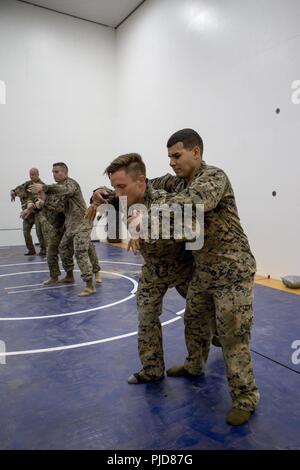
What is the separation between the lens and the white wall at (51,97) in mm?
8359

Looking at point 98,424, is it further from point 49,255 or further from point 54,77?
point 54,77

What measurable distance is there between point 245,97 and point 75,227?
3.19 meters

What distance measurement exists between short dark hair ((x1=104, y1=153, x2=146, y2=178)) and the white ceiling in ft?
25.9

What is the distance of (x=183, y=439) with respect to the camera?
1.72 m

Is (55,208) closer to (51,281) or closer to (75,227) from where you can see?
(75,227)

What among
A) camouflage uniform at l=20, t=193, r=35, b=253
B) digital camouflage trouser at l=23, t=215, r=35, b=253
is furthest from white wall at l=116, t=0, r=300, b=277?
digital camouflage trouser at l=23, t=215, r=35, b=253

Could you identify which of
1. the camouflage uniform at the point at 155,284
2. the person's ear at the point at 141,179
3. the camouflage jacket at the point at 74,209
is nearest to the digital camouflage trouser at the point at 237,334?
the camouflage uniform at the point at 155,284

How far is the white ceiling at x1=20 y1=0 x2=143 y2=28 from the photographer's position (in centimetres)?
830

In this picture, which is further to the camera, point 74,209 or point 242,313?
point 74,209

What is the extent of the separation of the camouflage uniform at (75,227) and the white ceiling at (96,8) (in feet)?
19.9

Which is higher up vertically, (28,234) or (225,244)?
(225,244)

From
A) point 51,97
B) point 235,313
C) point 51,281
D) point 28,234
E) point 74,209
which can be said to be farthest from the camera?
point 51,97

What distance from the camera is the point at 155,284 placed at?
2.16 metres

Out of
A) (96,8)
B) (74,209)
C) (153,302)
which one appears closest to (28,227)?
(74,209)
